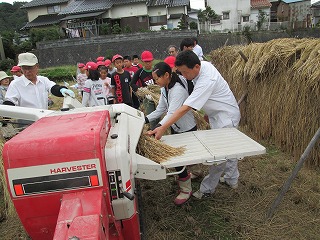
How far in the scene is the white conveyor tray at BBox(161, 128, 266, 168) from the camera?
2373mm

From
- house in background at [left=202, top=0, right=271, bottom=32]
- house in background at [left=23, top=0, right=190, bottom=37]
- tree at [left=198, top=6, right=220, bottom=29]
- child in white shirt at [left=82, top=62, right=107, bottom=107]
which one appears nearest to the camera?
child in white shirt at [left=82, top=62, right=107, bottom=107]

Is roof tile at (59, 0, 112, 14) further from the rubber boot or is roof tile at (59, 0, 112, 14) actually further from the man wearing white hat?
the rubber boot

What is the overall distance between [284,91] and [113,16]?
32.7 m

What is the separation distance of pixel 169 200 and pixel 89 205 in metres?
2.15

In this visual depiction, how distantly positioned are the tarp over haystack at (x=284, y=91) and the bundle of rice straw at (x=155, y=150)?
152 centimetres

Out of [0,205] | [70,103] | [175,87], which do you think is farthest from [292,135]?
[0,205]

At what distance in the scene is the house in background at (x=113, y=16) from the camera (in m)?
32.2

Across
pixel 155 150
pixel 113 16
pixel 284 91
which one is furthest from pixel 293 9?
pixel 155 150

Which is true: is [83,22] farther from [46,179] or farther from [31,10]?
[46,179]

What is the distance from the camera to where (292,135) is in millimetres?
3465

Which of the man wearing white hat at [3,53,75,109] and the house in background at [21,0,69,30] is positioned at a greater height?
the house in background at [21,0,69,30]

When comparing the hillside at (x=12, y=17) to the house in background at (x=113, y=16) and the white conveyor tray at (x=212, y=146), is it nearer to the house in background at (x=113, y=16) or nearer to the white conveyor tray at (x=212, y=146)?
the house in background at (x=113, y=16)

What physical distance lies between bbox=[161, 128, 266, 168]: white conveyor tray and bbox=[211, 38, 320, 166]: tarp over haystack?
2.83ft

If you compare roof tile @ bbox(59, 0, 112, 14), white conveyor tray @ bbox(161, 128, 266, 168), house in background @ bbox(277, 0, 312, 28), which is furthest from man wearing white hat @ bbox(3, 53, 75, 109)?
house in background @ bbox(277, 0, 312, 28)
